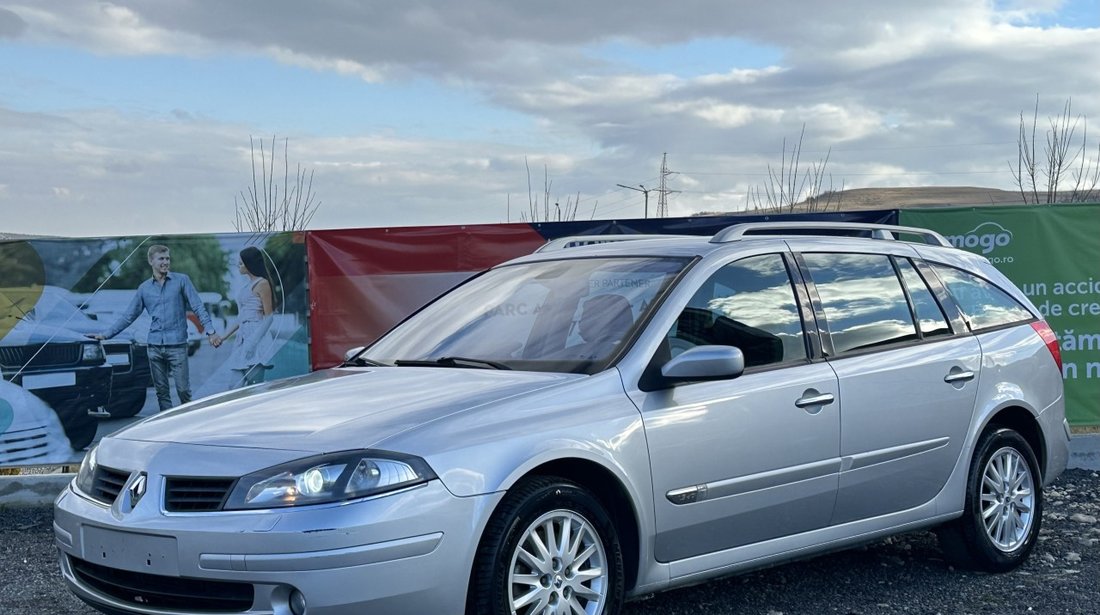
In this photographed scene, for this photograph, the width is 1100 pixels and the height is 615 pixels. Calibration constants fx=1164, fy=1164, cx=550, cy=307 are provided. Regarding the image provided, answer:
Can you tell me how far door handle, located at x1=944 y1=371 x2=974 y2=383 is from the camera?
5.76 m

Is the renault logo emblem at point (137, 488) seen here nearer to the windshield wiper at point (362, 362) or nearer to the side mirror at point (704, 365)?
the windshield wiper at point (362, 362)

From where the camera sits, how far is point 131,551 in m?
3.95

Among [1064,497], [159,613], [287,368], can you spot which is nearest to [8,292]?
[287,368]

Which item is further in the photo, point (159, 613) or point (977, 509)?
point (977, 509)

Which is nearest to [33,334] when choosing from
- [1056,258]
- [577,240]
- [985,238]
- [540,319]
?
[577,240]

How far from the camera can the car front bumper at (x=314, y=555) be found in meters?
3.66

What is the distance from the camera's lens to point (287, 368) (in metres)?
9.09

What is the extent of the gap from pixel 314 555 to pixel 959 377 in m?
3.55

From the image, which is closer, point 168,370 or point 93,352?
point 93,352

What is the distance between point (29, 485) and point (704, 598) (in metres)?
5.30

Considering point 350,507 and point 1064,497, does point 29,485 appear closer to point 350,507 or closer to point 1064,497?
point 350,507

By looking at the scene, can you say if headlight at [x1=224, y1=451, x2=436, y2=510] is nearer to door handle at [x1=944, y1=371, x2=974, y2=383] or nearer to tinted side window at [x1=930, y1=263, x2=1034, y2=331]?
door handle at [x1=944, y1=371, x2=974, y2=383]

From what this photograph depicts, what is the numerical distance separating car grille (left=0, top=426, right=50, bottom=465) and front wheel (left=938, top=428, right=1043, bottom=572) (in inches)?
251

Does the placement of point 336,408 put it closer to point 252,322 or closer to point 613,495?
point 613,495
